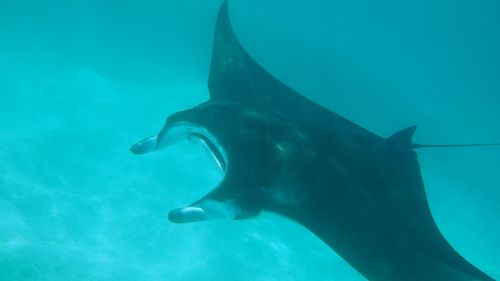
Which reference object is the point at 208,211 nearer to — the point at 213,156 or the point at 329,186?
the point at 213,156

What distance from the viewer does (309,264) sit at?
780 centimetres

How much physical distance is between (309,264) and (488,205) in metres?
13.0

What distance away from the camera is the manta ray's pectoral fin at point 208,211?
11.3ft

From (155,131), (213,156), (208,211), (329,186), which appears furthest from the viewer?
(155,131)

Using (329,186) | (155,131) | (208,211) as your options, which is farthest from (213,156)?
(155,131)

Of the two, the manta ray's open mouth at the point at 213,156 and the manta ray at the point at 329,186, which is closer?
the manta ray at the point at 329,186

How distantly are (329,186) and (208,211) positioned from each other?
4.22 ft

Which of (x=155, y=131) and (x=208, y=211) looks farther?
(x=155, y=131)

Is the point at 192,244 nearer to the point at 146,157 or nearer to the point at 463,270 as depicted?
the point at 146,157

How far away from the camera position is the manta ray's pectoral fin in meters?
3.43

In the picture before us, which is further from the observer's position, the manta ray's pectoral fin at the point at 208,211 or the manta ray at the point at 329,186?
the manta ray's pectoral fin at the point at 208,211

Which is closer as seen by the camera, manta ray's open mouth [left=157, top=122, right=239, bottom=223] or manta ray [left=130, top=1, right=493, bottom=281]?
manta ray [left=130, top=1, right=493, bottom=281]

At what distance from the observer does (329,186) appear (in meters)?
3.87

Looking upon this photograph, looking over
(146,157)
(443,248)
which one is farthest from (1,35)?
(443,248)
